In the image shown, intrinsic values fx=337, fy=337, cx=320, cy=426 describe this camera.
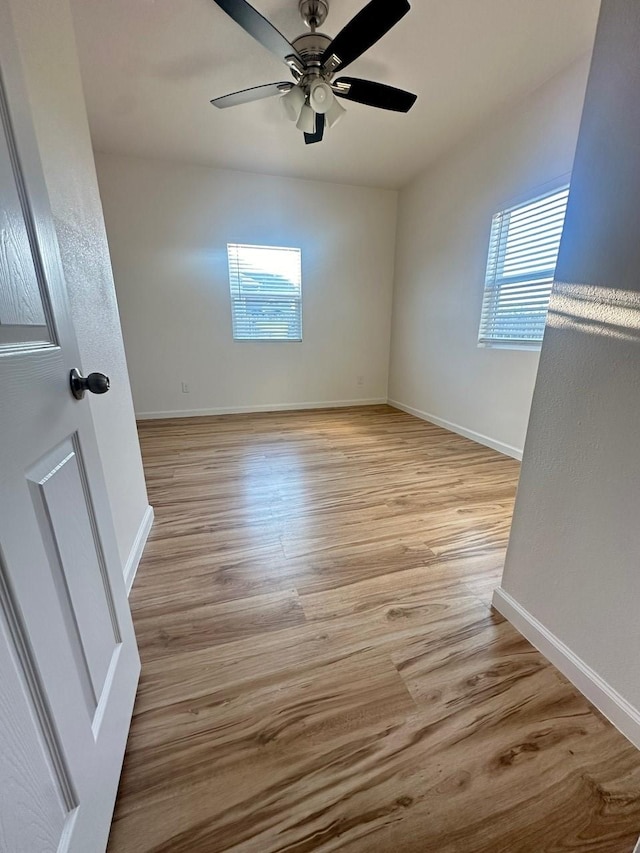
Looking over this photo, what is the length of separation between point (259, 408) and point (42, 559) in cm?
392

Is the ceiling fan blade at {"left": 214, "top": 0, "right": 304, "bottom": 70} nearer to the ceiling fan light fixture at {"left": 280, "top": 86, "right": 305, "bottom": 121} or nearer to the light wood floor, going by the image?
the ceiling fan light fixture at {"left": 280, "top": 86, "right": 305, "bottom": 121}

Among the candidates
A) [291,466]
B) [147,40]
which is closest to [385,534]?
[291,466]

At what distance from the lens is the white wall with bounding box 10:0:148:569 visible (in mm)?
964

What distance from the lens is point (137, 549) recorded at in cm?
161

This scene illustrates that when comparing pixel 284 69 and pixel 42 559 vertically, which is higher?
pixel 284 69

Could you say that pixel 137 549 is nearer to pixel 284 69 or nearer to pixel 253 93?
pixel 253 93

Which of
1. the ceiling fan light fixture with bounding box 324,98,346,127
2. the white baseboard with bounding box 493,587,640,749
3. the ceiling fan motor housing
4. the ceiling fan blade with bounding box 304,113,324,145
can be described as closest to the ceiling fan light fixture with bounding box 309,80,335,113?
the ceiling fan light fixture with bounding box 324,98,346,127

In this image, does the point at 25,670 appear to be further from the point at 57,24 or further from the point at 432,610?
the point at 57,24

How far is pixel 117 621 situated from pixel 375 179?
15.3ft

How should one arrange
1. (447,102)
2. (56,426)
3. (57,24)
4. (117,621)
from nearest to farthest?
(56,426)
(117,621)
(57,24)
(447,102)

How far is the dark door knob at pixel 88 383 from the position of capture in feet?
2.42

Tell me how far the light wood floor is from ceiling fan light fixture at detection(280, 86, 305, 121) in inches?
98.5

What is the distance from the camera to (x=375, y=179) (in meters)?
3.90

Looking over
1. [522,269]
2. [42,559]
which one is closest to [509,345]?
[522,269]
